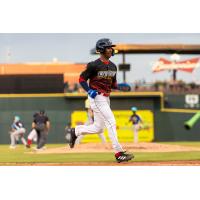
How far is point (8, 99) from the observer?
39.0 metres

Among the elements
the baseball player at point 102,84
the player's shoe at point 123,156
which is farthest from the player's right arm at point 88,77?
the player's shoe at point 123,156

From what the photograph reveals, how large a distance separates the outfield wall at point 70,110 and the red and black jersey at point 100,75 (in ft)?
88.5

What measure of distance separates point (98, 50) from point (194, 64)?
46738 mm

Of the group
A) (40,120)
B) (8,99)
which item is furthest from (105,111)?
(8,99)

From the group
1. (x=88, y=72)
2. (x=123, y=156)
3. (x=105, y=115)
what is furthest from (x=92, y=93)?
(x=123, y=156)

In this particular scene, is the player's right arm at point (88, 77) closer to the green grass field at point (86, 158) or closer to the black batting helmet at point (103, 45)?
the black batting helmet at point (103, 45)

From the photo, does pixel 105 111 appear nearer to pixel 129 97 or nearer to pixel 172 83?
pixel 129 97

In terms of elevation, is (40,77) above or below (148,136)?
above

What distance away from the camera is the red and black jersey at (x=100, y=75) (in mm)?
11594

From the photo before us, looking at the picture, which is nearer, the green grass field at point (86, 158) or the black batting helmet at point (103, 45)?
the black batting helmet at point (103, 45)

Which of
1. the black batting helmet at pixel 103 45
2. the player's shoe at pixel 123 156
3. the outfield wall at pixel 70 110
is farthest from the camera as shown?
the outfield wall at pixel 70 110

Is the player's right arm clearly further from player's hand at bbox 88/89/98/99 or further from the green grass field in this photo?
the green grass field

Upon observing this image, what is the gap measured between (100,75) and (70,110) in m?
28.2

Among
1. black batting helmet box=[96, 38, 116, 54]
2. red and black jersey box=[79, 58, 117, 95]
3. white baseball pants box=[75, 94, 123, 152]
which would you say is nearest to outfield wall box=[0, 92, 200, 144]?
white baseball pants box=[75, 94, 123, 152]
